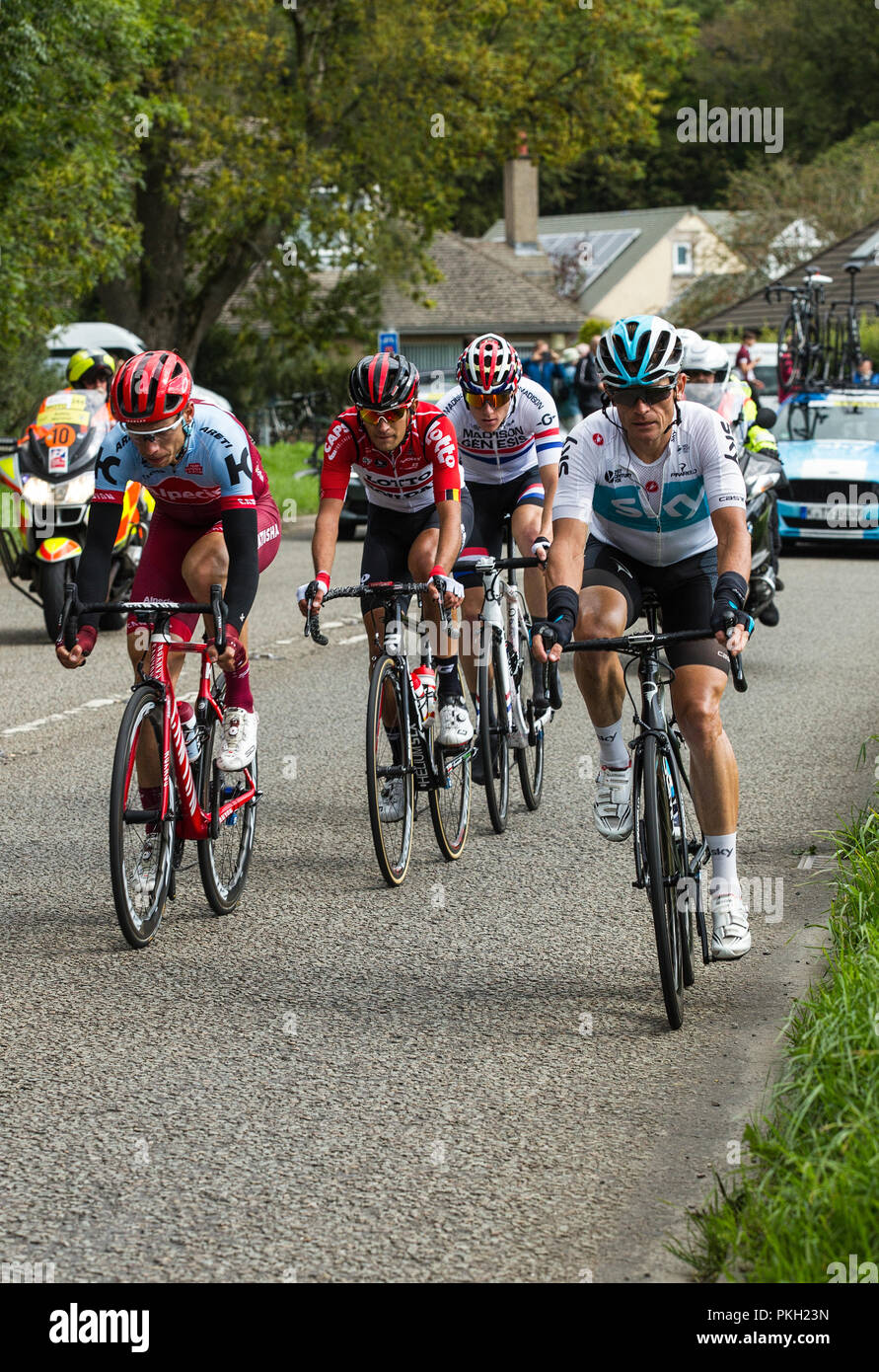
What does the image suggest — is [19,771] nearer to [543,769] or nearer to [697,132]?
[543,769]

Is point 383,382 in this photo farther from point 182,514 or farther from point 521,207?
point 521,207

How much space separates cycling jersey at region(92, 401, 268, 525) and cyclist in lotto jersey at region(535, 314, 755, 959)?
119 cm

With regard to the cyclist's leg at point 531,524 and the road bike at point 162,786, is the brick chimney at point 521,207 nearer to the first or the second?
the cyclist's leg at point 531,524

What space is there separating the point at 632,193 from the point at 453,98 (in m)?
57.8

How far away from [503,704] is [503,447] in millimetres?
1485

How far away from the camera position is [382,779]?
683cm

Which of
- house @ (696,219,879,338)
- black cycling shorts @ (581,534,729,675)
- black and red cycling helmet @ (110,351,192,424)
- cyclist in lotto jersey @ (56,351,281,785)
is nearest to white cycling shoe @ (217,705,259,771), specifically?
cyclist in lotto jersey @ (56,351,281,785)

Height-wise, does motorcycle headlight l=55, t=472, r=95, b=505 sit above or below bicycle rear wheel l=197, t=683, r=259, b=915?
above

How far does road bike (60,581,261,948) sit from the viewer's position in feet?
18.6

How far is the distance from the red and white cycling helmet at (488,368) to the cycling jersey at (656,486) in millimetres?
2363

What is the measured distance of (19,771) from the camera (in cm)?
877

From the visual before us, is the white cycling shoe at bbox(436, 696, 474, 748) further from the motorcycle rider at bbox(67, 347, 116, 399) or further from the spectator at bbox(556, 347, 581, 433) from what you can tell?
the spectator at bbox(556, 347, 581, 433)

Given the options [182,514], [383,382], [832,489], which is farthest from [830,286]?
[182,514]
